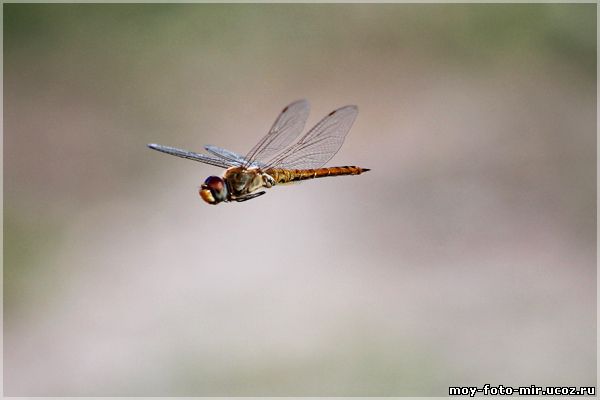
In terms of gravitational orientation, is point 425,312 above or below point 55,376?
above

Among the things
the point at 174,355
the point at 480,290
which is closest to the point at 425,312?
the point at 480,290

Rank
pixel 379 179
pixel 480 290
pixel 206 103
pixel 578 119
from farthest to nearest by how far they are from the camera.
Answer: pixel 206 103 < pixel 578 119 < pixel 379 179 < pixel 480 290

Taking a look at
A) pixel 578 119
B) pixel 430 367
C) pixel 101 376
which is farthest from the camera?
pixel 578 119

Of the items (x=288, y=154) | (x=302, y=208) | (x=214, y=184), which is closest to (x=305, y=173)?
(x=288, y=154)

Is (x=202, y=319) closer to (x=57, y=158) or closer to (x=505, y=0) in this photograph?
(x=57, y=158)

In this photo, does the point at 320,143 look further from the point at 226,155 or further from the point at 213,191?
the point at 213,191

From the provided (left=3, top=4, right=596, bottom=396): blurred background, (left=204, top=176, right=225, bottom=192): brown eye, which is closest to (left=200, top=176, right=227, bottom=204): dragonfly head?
(left=204, top=176, right=225, bottom=192): brown eye
